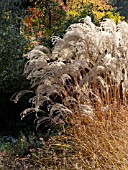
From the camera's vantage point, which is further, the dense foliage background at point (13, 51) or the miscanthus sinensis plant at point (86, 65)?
the dense foliage background at point (13, 51)

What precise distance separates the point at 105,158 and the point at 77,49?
138cm

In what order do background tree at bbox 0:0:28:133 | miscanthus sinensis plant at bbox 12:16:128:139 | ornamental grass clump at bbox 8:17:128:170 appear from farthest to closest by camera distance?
background tree at bbox 0:0:28:133 → miscanthus sinensis plant at bbox 12:16:128:139 → ornamental grass clump at bbox 8:17:128:170

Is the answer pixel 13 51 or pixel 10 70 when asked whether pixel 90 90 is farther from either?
pixel 13 51

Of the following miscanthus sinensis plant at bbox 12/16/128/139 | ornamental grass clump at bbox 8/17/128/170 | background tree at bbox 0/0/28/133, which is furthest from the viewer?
background tree at bbox 0/0/28/133

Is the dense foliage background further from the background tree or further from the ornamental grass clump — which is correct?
the ornamental grass clump

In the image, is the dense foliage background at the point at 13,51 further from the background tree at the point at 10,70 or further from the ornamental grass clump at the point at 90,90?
the ornamental grass clump at the point at 90,90

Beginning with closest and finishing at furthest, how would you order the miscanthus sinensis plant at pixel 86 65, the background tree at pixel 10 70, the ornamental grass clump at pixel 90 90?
the ornamental grass clump at pixel 90 90
the miscanthus sinensis plant at pixel 86 65
the background tree at pixel 10 70

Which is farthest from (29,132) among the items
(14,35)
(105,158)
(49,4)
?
(49,4)

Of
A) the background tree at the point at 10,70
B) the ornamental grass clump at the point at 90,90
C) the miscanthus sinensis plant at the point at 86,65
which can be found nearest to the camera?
the ornamental grass clump at the point at 90,90

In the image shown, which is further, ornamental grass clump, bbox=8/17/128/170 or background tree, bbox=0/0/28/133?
background tree, bbox=0/0/28/133

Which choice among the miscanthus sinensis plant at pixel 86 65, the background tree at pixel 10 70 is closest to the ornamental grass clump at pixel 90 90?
the miscanthus sinensis plant at pixel 86 65

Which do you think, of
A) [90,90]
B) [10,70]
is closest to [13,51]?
[10,70]

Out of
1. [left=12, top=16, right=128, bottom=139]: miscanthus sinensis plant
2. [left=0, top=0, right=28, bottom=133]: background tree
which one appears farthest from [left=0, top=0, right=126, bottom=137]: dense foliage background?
[left=12, top=16, right=128, bottom=139]: miscanthus sinensis plant

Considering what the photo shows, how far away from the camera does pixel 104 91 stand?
4887 mm
